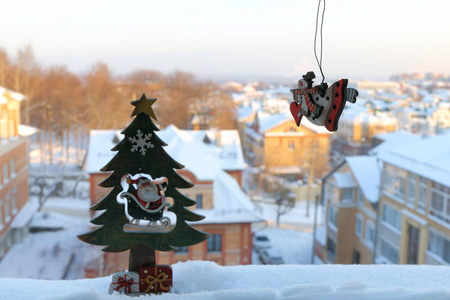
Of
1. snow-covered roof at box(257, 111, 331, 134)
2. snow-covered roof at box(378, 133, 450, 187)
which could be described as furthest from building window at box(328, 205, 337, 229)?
snow-covered roof at box(257, 111, 331, 134)

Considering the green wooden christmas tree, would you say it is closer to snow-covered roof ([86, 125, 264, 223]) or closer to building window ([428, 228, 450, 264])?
snow-covered roof ([86, 125, 264, 223])

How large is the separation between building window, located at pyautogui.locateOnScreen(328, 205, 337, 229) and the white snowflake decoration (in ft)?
36.5

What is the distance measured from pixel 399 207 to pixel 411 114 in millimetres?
23495

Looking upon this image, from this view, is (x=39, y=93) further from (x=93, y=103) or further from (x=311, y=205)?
(x=311, y=205)

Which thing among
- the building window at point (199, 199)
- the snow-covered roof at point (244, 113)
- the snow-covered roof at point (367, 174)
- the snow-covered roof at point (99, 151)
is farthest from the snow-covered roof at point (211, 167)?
the snow-covered roof at point (244, 113)

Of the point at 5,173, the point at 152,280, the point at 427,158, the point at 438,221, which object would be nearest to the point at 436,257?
the point at 438,221

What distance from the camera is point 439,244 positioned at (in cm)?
944

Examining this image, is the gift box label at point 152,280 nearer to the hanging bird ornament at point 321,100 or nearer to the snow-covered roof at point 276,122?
the hanging bird ornament at point 321,100

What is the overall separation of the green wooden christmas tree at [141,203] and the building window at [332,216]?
1096 cm

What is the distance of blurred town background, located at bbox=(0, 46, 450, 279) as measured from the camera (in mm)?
10539

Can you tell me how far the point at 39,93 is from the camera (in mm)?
25594

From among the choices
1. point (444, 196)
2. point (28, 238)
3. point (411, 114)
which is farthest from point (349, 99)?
point (411, 114)

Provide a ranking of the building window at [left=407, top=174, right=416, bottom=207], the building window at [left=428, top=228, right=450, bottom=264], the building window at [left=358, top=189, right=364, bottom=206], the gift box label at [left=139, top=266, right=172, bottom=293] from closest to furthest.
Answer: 1. the gift box label at [left=139, top=266, right=172, bottom=293]
2. the building window at [left=428, top=228, right=450, bottom=264]
3. the building window at [left=407, top=174, right=416, bottom=207]
4. the building window at [left=358, top=189, right=364, bottom=206]

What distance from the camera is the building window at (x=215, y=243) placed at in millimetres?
10984
